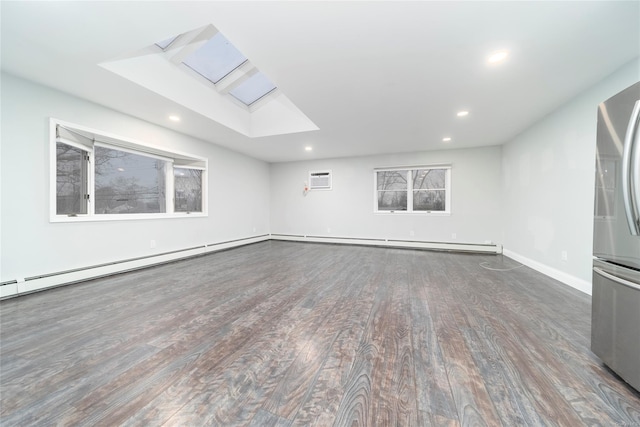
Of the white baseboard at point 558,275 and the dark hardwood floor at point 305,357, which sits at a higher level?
the white baseboard at point 558,275

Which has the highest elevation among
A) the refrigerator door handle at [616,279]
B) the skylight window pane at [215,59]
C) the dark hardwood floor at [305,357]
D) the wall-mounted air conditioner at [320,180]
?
the skylight window pane at [215,59]

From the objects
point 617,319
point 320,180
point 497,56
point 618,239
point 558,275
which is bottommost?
point 558,275

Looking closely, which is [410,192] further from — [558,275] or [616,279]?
[616,279]

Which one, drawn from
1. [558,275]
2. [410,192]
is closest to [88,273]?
[410,192]

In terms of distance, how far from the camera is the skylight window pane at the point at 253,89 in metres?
3.93

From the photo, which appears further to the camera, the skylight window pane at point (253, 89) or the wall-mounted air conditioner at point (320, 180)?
the wall-mounted air conditioner at point (320, 180)

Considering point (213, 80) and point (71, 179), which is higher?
point (213, 80)

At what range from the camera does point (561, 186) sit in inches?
128

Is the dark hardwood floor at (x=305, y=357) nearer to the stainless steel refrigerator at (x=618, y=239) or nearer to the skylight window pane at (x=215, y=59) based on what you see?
the stainless steel refrigerator at (x=618, y=239)

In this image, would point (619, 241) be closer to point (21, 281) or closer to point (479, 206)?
point (479, 206)

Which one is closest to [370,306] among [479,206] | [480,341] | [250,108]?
[480,341]

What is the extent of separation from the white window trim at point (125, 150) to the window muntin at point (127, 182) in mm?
75

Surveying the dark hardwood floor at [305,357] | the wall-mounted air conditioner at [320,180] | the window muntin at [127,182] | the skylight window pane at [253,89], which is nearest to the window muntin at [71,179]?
the window muntin at [127,182]

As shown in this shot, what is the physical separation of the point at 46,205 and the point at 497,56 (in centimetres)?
521
